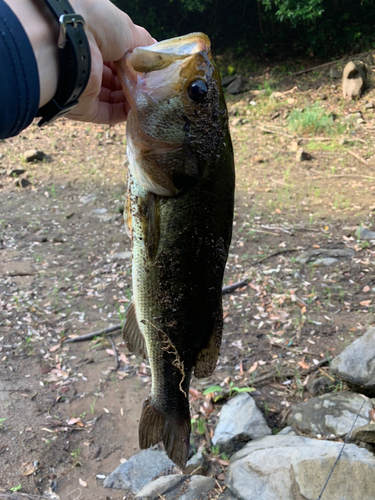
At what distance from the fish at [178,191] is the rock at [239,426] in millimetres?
1586

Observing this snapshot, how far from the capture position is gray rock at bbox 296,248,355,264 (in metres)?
5.09

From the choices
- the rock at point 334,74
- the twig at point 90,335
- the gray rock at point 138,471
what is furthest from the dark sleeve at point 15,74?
the rock at point 334,74

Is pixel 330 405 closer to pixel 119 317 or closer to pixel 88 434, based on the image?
pixel 88 434

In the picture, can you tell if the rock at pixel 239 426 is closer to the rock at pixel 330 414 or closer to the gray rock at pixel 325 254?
the rock at pixel 330 414

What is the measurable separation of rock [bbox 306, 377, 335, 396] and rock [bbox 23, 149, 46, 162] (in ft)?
23.4

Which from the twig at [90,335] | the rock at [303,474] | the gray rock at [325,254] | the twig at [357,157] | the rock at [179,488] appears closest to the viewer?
the rock at [303,474]

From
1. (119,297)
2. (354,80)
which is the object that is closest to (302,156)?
(354,80)

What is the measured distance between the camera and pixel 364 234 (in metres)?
5.42

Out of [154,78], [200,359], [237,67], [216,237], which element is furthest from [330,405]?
[237,67]

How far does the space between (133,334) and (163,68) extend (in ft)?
3.68

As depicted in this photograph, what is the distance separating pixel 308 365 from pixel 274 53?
11334 millimetres

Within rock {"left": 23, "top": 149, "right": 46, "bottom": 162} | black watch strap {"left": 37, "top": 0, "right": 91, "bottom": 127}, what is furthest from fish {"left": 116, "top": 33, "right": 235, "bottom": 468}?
Result: rock {"left": 23, "top": 149, "right": 46, "bottom": 162}

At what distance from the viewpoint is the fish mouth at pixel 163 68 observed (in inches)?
55.4

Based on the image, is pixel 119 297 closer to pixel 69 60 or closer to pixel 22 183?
pixel 69 60
